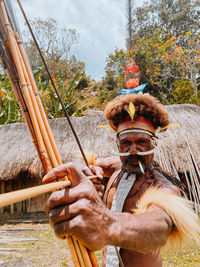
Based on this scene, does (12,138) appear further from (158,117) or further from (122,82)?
(122,82)

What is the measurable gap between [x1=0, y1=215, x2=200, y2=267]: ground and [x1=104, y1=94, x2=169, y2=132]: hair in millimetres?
2977

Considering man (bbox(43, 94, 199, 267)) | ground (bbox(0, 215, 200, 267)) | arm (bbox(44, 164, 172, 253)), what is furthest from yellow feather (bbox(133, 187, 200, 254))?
ground (bbox(0, 215, 200, 267))

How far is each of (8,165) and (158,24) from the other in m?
19.7

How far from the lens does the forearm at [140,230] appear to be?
2.26 feet

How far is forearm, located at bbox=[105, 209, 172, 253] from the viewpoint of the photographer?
689 millimetres

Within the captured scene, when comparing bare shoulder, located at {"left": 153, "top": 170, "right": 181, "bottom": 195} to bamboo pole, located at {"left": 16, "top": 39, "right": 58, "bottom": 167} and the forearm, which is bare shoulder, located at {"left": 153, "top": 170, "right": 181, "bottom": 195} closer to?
the forearm

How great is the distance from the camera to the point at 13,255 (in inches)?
157

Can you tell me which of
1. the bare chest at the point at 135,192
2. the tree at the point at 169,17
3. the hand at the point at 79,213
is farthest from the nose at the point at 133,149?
the tree at the point at 169,17

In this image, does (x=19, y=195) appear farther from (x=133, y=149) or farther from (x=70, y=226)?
(x=133, y=149)

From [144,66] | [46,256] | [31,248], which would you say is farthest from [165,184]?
[144,66]

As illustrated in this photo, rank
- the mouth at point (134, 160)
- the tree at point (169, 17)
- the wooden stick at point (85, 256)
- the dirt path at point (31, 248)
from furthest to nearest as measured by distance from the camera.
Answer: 1. the tree at point (169, 17)
2. the dirt path at point (31, 248)
3. the mouth at point (134, 160)
4. the wooden stick at point (85, 256)

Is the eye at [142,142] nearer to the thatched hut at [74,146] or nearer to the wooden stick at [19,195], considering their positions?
the wooden stick at [19,195]

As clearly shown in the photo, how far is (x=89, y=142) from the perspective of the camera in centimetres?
620

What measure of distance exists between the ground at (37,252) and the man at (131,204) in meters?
2.83
